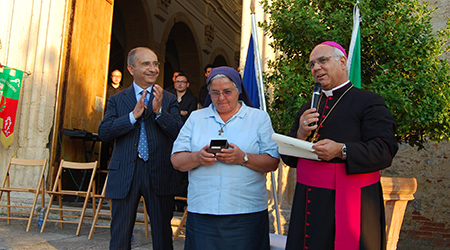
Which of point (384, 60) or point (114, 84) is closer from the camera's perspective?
point (384, 60)

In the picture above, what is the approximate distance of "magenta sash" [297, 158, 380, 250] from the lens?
238cm

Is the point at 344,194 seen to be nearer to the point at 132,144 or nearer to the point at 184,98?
the point at 132,144

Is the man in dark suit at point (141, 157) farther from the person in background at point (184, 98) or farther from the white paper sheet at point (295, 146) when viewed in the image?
the person in background at point (184, 98)

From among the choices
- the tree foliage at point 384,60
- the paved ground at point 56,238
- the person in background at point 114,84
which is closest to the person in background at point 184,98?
the person in background at point 114,84

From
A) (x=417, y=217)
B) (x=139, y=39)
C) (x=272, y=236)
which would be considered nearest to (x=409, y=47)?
(x=272, y=236)

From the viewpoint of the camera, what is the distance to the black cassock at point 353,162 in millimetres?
2352

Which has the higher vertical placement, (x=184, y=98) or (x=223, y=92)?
(x=184, y=98)

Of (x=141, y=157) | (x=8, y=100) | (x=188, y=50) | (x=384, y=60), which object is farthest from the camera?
(x=188, y=50)

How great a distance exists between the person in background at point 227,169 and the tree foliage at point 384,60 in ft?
3.39

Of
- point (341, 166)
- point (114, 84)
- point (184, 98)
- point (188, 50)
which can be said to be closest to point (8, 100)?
point (114, 84)

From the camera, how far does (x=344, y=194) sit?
2.43 m

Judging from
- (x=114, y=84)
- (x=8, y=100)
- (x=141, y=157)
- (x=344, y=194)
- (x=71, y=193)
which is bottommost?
(x=71, y=193)

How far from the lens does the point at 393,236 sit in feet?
11.6

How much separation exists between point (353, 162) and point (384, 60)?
6.23 feet
